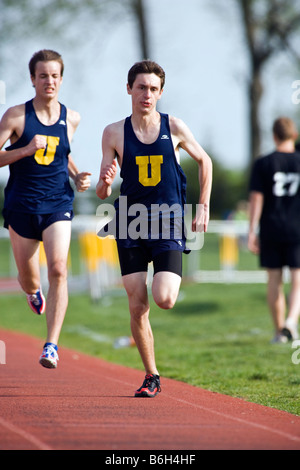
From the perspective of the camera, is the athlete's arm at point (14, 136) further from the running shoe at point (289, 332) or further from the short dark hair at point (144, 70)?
the running shoe at point (289, 332)

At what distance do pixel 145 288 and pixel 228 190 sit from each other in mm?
61644

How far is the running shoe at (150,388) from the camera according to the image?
573cm

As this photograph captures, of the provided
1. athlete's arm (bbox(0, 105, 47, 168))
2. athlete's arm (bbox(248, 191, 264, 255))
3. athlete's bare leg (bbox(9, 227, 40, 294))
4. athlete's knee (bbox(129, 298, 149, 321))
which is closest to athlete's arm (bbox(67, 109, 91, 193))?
athlete's arm (bbox(0, 105, 47, 168))

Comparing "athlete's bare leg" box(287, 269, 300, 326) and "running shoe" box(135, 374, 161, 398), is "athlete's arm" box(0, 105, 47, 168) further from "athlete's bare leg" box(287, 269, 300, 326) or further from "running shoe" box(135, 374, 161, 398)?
"athlete's bare leg" box(287, 269, 300, 326)

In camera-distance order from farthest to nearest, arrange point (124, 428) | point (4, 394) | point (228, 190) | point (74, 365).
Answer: point (228, 190) → point (74, 365) → point (4, 394) → point (124, 428)

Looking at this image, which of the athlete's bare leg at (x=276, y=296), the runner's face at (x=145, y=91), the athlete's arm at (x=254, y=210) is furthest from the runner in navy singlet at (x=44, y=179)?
the athlete's bare leg at (x=276, y=296)

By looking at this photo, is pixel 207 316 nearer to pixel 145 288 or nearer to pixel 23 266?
pixel 23 266

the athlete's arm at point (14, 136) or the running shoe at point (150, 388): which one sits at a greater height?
the athlete's arm at point (14, 136)

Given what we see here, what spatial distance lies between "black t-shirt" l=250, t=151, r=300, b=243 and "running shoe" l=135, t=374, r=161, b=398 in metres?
4.13

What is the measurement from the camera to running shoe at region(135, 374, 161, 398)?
225 inches

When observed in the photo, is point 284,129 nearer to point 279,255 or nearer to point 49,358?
point 279,255

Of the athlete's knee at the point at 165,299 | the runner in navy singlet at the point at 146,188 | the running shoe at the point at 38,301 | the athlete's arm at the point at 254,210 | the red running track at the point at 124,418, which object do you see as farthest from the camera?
the athlete's arm at the point at 254,210
